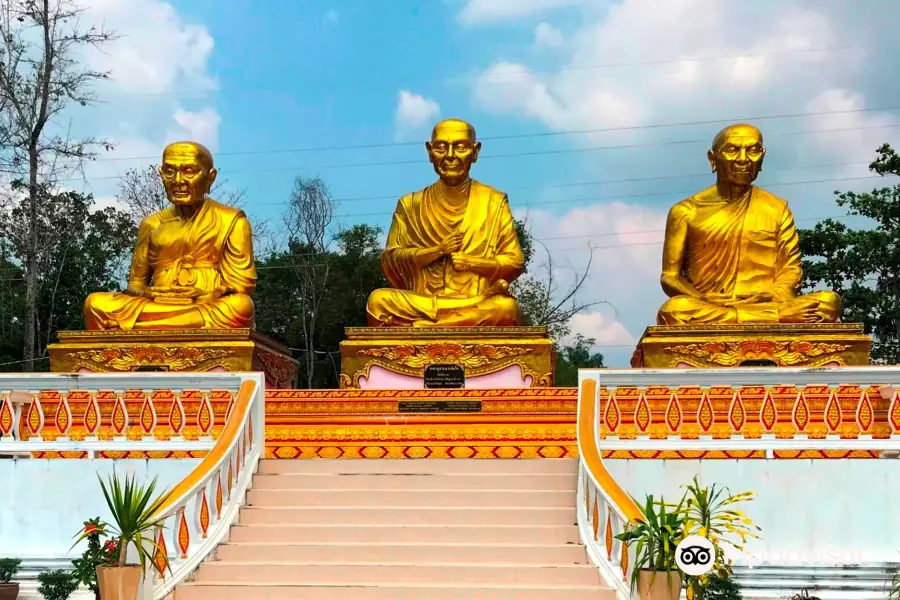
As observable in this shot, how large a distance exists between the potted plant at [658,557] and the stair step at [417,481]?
7.93 ft

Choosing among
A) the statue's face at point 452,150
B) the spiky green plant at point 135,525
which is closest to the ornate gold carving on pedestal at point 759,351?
the statue's face at point 452,150

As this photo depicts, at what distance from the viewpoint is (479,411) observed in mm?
12250

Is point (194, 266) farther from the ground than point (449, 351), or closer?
farther from the ground

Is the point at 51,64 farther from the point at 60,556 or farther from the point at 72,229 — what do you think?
the point at 60,556

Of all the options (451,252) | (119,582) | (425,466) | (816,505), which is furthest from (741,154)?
(119,582)

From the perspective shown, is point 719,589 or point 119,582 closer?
point 119,582

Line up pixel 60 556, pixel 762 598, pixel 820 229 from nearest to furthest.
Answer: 1. pixel 762 598
2. pixel 60 556
3. pixel 820 229

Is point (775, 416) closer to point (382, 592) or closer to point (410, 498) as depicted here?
point (410, 498)

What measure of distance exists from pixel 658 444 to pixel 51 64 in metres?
16.5

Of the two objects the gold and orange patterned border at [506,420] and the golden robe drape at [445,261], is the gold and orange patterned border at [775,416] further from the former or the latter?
the golden robe drape at [445,261]

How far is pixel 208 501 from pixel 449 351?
5.28 metres

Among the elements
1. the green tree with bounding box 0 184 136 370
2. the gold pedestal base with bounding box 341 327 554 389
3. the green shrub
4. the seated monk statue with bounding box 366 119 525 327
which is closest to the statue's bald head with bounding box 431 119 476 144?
the seated monk statue with bounding box 366 119 525 327

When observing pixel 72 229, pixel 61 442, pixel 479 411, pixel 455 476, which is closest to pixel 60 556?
pixel 61 442

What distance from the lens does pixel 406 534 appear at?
8977 mm
